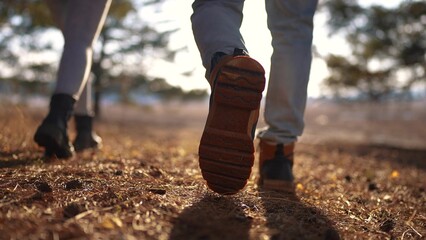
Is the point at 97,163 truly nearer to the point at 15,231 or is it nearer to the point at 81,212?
the point at 81,212

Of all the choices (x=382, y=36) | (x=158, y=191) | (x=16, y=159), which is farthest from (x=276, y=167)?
(x=382, y=36)

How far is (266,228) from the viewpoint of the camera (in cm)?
127

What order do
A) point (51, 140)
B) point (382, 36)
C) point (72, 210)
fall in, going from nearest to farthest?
point (72, 210) → point (51, 140) → point (382, 36)

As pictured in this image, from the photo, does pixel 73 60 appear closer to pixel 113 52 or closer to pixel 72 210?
pixel 72 210

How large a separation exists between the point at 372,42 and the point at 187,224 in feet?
31.5

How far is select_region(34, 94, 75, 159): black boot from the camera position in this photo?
7.06 feet

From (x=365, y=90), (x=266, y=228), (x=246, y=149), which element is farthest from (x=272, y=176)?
(x=365, y=90)

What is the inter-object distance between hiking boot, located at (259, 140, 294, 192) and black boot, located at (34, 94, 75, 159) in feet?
3.25

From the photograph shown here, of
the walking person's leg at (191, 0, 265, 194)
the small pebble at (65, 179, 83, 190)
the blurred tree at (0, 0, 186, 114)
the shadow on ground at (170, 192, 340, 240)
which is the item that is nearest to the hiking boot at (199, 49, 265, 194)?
the walking person's leg at (191, 0, 265, 194)

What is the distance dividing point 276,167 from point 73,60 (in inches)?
47.3

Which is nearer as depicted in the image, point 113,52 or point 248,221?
point 248,221

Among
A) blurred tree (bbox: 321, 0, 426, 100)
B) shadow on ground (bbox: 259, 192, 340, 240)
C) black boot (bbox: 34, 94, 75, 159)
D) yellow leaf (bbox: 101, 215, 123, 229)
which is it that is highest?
blurred tree (bbox: 321, 0, 426, 100)

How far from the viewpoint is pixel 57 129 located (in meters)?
2.19

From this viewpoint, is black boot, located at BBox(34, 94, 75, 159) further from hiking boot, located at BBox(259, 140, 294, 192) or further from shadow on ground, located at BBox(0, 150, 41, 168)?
hiking boot, located at BBox(259, 140, 294, 192)
